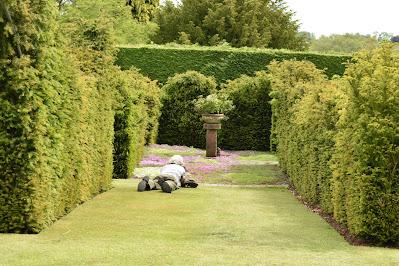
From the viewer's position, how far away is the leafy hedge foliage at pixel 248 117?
2700 cm

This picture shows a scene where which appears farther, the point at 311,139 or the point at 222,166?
the point at 222,166

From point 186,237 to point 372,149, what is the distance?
2.59 metres

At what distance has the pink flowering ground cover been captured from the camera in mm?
17906

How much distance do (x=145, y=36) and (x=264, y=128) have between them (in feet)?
69.5

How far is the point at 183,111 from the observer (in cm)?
2703

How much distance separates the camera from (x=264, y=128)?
89.4 ft

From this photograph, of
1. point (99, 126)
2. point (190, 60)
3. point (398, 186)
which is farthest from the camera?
point (190, 60)

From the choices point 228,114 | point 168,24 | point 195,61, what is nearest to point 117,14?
point 168,24

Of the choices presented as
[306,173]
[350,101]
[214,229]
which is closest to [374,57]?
[350,101]

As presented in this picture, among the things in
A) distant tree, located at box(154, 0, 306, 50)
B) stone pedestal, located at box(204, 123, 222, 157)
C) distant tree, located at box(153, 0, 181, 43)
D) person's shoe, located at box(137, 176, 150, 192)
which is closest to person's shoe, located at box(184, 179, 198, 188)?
person's shoe, located at box(137, 176, 150, 192)

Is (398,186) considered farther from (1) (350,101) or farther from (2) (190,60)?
(2) (190,60)

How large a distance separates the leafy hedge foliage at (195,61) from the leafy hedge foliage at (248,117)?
284 cm

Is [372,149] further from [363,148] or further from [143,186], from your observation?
[143,186]

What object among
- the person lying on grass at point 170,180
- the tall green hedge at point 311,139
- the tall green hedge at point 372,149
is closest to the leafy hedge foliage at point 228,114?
the tall green hedge at point 311,139
